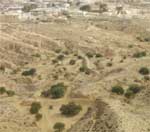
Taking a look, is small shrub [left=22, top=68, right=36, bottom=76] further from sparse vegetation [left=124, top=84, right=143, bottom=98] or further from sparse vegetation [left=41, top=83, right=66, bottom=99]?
sparse vegetation [left=124, top=84, right=143, bottom=98]

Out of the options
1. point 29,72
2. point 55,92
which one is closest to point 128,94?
point 55,92

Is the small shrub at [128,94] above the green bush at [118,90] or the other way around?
above

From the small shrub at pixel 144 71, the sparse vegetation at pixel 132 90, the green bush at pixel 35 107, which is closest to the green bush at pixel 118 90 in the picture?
the sparse vegetation at pixel 132 90

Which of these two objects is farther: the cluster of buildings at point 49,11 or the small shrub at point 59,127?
the cluster of buildings at point 49,11

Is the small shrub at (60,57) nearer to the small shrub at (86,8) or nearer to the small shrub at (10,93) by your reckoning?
the small shrub at (10,93)

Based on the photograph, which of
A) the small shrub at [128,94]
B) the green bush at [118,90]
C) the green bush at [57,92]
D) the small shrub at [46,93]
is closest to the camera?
the small shrub at [128,94]

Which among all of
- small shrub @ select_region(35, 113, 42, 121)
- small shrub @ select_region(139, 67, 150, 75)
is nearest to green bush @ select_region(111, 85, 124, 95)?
small shrub @ select_region(139, 67, 150, 75)

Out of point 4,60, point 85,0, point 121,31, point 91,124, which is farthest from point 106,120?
point 85,0
